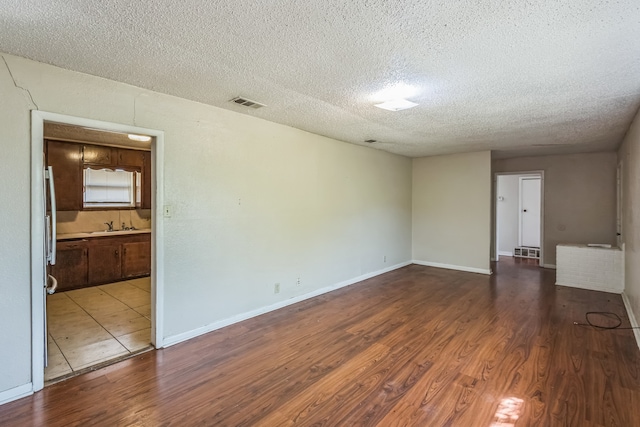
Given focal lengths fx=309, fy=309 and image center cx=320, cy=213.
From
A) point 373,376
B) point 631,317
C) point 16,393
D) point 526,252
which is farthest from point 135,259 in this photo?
point 526,252

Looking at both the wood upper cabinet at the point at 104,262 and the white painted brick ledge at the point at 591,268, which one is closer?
the white painted brick ledge at the point at 591,268

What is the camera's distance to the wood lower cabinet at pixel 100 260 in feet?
15.6

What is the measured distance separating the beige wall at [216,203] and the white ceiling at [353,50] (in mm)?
223

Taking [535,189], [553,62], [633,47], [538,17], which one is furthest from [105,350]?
[535,189]

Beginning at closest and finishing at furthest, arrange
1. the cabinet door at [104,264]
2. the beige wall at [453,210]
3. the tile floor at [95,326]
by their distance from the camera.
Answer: the tile floor at [95,326]
the cabinet door at [104,264]
the beige wall at [453,210]

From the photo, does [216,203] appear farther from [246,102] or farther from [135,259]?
[135,259]

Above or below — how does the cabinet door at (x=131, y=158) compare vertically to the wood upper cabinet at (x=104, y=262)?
above

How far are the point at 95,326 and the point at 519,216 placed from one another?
358 inches

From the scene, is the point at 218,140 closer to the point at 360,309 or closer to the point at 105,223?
the point at 360,309

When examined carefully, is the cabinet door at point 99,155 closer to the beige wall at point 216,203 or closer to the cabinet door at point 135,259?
the cabinet door at point 135,259

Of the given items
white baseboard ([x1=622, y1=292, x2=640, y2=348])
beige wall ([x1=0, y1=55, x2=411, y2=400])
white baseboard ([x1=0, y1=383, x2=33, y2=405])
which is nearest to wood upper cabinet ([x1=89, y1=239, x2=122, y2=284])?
beige wall ([x1=0, y1=55, x2=411, y2=400])

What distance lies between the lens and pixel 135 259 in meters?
5.50

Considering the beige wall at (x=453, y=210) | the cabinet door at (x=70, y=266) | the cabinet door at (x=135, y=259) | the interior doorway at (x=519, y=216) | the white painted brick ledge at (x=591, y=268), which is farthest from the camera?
the interior doorway at (x=519, y=216)

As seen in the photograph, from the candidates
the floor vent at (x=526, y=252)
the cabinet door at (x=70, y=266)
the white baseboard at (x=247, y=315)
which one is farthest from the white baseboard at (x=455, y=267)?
the cabinet door at (x=70, y=266)
